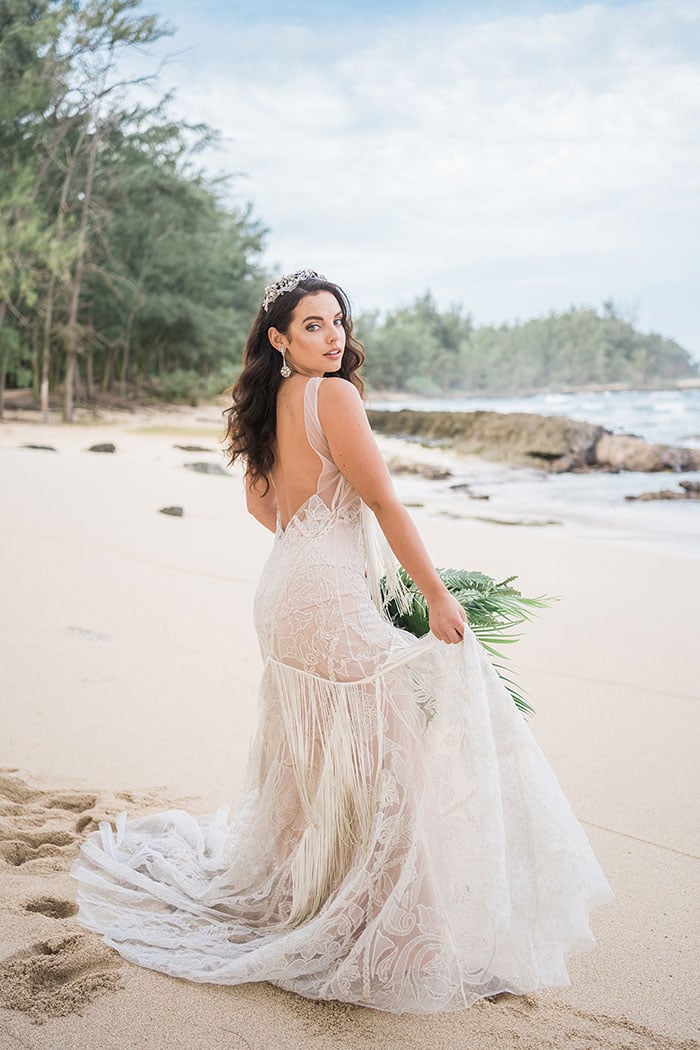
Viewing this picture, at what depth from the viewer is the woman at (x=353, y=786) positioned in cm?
229

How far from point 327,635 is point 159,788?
1.60m

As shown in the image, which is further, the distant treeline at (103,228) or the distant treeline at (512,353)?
the distant treeline at (512,353)

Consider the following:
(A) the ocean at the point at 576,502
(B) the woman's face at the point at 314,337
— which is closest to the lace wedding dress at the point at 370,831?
(B) the woman's face at the point at 314,337

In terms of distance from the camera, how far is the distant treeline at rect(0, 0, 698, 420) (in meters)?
19.9

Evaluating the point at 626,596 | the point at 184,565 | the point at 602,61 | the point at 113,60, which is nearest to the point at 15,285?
the point at 113,60

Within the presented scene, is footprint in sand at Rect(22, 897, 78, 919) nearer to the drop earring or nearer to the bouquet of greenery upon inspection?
the bouquet of greenery

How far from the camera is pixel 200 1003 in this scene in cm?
228

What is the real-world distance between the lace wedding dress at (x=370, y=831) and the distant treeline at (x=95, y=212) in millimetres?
18216

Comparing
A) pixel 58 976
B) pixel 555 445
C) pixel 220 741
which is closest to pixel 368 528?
pixel 58 976

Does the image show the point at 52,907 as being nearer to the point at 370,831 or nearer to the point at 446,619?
the point at 370,831

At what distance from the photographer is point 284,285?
2678 mm

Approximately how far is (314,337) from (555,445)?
1886 cm

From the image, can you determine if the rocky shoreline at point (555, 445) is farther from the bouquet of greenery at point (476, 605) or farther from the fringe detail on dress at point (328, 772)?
the fringe detail on dress at point (328, 772)

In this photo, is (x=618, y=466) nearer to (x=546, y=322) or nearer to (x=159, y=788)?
A: (x=159, y=788)
